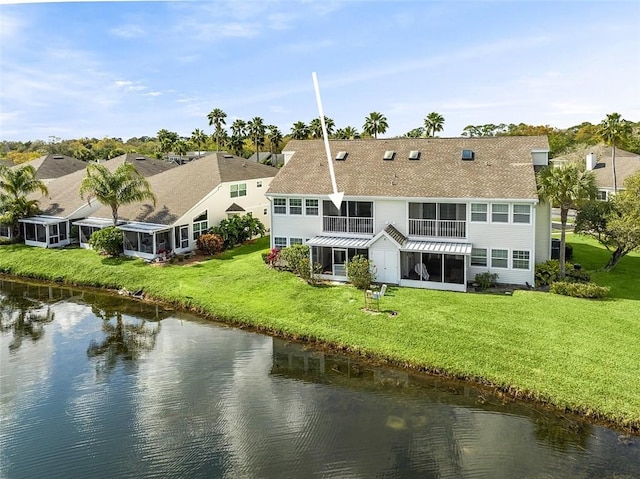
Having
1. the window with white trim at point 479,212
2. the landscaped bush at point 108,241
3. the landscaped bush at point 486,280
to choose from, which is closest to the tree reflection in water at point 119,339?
the landscaped bush at point 108,241

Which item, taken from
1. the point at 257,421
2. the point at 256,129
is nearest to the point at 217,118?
the point at 256,129

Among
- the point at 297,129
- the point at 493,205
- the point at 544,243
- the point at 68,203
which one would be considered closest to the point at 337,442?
the point at 493,205

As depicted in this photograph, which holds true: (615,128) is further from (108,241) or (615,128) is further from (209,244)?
(108,241)

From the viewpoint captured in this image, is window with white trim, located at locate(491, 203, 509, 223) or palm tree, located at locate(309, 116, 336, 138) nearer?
window with white trim, located at locate(491, 203, 509, 223)

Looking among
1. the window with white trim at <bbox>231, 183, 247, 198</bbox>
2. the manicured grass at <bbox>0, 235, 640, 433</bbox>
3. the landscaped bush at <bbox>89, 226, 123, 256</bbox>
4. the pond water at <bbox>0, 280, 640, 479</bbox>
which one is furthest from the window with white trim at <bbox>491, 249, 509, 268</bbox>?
the landscaped bush at <bbox>89, 226, 123, 256</bbox>

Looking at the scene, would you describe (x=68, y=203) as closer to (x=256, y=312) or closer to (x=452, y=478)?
(x=256, y=312)

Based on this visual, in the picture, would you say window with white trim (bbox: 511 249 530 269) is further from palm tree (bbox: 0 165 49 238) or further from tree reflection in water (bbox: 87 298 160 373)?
palm tree (bbox: 0 165 49 238)

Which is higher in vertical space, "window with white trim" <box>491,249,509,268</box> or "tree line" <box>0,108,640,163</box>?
"tree line" <box>0,108,640,163</box>
